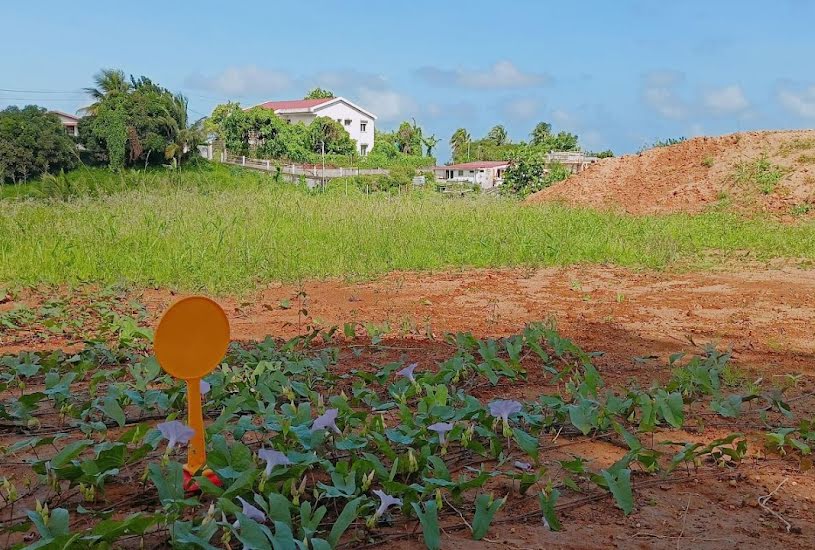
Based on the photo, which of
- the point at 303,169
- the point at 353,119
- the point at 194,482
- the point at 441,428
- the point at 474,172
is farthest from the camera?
the point at 353,119

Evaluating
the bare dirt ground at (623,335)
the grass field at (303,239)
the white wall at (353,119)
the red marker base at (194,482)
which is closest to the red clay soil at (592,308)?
the bare dirt ground at (623,335)

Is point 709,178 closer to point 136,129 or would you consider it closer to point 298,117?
point 136,129

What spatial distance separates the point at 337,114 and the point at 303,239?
4359 cm

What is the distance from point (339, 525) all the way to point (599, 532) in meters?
0.66

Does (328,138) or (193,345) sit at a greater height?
(328,138)

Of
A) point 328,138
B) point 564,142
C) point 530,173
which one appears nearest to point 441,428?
point 530,173

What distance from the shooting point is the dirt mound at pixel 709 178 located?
15383 mm

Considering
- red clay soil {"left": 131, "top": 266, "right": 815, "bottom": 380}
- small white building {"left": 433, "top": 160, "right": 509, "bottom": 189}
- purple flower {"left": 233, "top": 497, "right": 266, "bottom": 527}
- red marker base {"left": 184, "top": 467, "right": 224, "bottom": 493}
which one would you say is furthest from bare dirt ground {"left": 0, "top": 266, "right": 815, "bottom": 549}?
small white building {"left": 433, "top": 160, "right": 509, "bottom": 189}

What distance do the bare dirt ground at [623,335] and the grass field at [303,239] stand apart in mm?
638

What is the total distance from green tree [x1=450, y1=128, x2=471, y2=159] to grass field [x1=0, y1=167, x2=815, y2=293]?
169 feet

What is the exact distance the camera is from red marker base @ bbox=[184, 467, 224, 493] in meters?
1.81

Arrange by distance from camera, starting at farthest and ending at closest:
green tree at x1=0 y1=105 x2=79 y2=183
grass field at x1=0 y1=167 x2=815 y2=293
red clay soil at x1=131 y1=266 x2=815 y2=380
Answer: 1. green tree at x1=0 y1=105 x2=79 y2=183
2. grass field at x1=0 y1=167 x2=815 y2=293
3. red clay soil at x1=131 y1=266 x2=815 y2=380

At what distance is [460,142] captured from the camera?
211 ft

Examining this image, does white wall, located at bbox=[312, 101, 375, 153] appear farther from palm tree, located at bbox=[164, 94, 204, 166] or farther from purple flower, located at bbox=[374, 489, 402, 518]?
purple flower, located at bbox=[374, 489, 402, 518]
